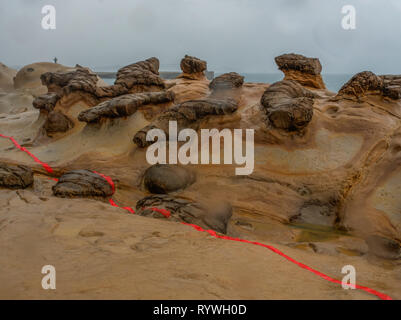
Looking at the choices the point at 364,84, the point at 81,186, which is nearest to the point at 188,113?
the point at 81,186

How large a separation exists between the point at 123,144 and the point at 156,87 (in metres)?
1.55

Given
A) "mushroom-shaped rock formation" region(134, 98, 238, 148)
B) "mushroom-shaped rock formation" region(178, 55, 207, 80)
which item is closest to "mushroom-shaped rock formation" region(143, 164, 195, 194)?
"mushroom-shaped rock formation" region(134, 98, 238, 148)

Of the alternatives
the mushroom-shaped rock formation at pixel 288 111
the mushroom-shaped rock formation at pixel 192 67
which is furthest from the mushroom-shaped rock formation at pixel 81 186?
the mushroom-shaped rock formation at pixel 192 67

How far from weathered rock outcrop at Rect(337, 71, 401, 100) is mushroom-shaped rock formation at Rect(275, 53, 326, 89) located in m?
1.66

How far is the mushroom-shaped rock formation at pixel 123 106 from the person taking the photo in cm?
457

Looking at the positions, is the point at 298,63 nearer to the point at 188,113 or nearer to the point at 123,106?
the point at 188,113

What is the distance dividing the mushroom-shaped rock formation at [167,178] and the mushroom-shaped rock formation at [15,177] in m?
1.16

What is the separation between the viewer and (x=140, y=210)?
9.74ft

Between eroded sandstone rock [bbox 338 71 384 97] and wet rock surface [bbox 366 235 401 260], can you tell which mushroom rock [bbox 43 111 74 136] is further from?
wet rock surface [bbox 366 235 401 260]

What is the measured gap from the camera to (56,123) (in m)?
5.17

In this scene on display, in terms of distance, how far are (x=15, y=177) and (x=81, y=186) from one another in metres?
0.64

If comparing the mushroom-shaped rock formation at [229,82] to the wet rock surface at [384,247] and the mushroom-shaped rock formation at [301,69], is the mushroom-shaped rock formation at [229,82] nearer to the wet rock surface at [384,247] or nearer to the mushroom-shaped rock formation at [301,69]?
the mushroom-shaped rock formation at [301,69]
